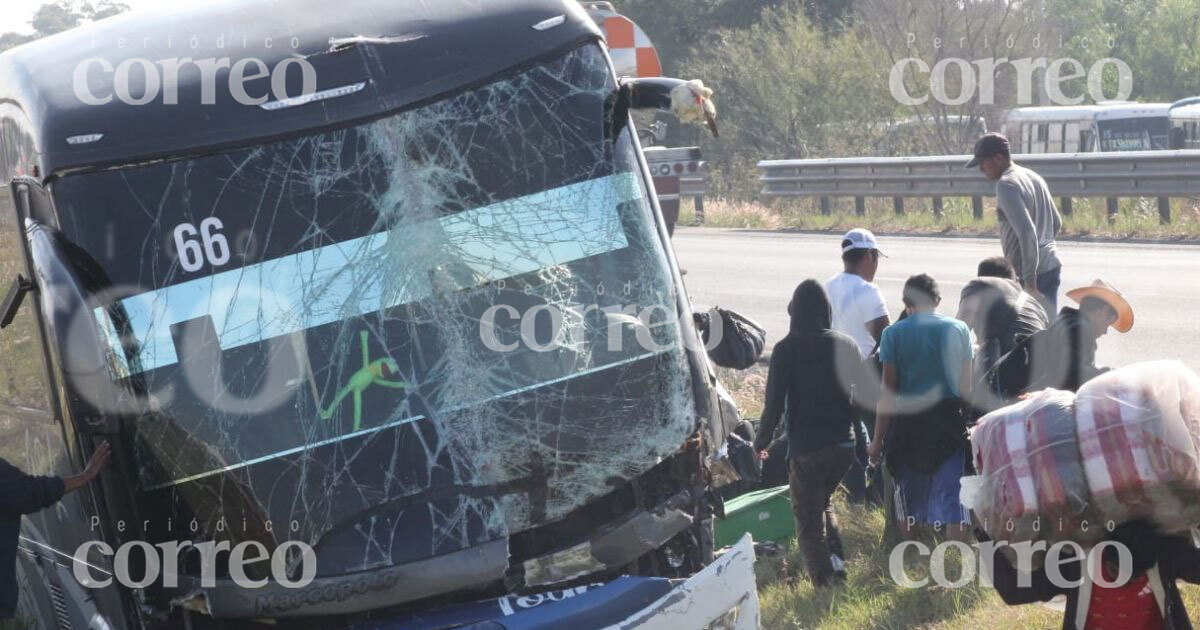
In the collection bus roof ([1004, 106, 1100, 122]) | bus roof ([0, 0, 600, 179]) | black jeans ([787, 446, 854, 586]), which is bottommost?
black jeans ([787, 446, 854, 586])

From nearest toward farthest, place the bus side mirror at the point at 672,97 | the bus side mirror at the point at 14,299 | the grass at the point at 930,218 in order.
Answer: the bus side mirror at the point at 14,299
the bus side mirror at the point at 672,97
the grass at the point at 930,218

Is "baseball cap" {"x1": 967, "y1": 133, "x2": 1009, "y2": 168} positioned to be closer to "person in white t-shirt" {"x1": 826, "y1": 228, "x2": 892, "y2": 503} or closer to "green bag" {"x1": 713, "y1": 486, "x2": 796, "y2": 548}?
"person in white t-shirt" {"x1": 826, "y1": 228, "x2": 892, "y2": 503}

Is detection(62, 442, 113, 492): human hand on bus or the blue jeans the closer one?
detection(62, 442, 113, 492): human hand on bus

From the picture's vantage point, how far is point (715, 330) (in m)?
5.91

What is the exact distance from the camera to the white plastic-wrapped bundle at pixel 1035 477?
3.89m

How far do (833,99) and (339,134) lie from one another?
78.6 ft

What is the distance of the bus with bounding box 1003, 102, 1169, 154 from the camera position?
3045 cm

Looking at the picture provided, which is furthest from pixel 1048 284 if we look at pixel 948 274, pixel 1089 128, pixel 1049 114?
pixel 1049 114

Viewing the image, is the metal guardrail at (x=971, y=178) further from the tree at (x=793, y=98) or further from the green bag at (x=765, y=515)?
the green bag at (x=765, y=515)

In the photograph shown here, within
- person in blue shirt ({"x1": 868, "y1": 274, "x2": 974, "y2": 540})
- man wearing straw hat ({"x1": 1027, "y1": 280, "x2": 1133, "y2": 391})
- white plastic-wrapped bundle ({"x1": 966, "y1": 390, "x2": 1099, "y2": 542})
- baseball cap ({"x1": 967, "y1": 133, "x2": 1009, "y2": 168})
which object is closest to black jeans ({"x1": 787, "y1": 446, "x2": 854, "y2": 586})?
person in blue shirt ({"x1": 868, "y1": 274, "x2": 974, "y2": 540})

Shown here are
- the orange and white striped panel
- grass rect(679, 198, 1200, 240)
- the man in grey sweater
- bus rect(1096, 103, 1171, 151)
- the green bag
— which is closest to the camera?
the green bag

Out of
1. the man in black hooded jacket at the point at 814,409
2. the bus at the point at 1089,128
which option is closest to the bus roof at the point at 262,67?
the man in black hooded jacket at the point at 814,409

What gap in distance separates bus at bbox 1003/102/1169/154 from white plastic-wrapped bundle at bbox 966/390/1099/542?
2783 centimetres

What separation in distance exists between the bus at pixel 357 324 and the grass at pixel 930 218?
1396cm
